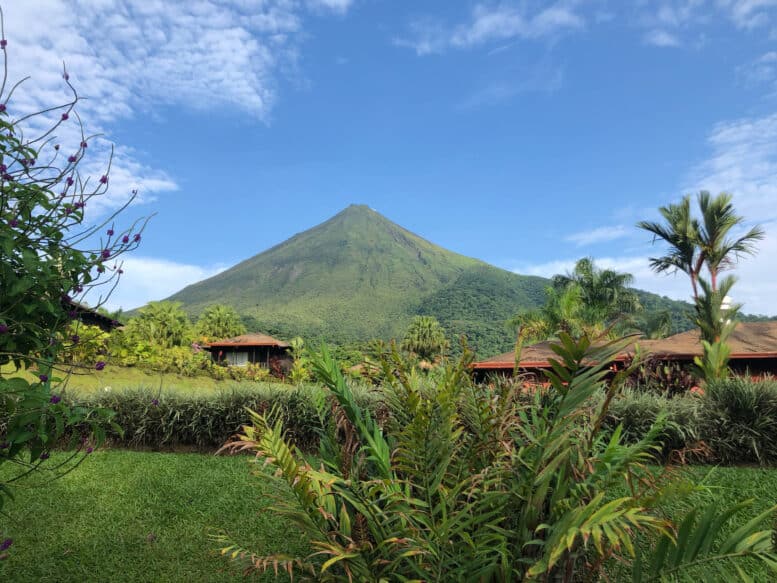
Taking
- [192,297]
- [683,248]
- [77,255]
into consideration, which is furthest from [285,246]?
[77,255]

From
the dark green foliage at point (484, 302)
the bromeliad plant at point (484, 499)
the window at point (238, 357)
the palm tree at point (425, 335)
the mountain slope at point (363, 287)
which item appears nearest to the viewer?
the bromeliad plant at point (484, 499)

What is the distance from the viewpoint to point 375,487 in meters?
2.14

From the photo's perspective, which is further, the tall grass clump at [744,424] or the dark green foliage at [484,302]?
the dark green foliage at [484,302]

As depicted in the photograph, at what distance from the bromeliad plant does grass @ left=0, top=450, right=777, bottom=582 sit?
1.20m

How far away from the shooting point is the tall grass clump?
721 cm

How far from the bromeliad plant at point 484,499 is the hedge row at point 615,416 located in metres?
4.21

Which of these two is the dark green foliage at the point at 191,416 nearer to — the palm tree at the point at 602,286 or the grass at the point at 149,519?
the grass at the point at 149,519

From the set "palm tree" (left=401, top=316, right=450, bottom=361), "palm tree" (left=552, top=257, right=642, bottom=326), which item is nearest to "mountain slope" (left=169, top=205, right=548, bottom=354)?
"palm tree" (left=401, top=316, right=450, bottom=361)

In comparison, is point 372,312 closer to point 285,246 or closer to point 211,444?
point 285,246

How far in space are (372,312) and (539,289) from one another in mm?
40828

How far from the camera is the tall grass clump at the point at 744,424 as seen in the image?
7215 millimetres

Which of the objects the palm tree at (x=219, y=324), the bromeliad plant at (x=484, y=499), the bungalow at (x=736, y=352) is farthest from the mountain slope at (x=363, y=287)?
the bromeliad plant at (x=484, y=499)

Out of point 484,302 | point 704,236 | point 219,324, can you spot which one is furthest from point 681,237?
point 484,302

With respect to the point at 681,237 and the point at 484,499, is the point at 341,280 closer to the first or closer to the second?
the point at 681,237
